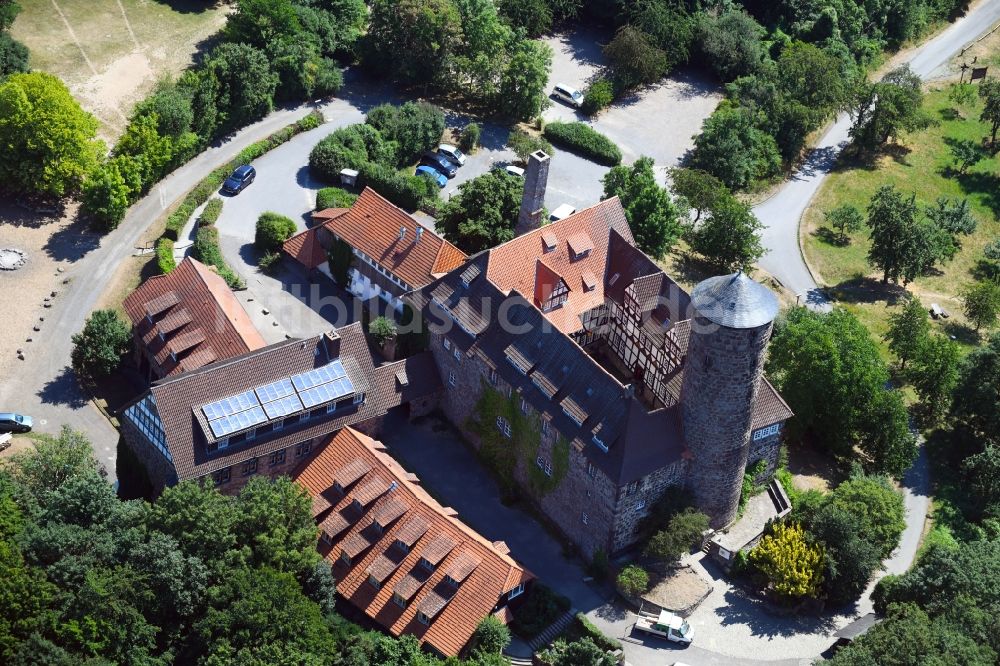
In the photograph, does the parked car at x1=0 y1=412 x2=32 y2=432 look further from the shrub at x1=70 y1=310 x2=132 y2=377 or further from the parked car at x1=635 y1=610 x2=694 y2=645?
the parked car at x1=635 y1=610 x2=694 y2=645

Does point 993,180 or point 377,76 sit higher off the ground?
point 377,76

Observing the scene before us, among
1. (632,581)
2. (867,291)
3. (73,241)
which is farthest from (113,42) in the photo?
(632,581)

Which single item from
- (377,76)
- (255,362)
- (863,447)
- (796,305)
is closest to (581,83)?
(377,76)

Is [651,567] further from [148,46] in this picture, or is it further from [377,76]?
[148,46]

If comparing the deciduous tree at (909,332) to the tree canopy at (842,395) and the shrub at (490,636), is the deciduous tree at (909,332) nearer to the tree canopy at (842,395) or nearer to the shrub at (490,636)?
the tree canopy at (842,395)

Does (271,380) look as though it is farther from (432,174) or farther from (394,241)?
(432,174)

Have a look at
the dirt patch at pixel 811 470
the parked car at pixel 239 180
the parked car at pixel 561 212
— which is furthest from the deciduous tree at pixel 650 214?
the parked car at pixel 239 180
